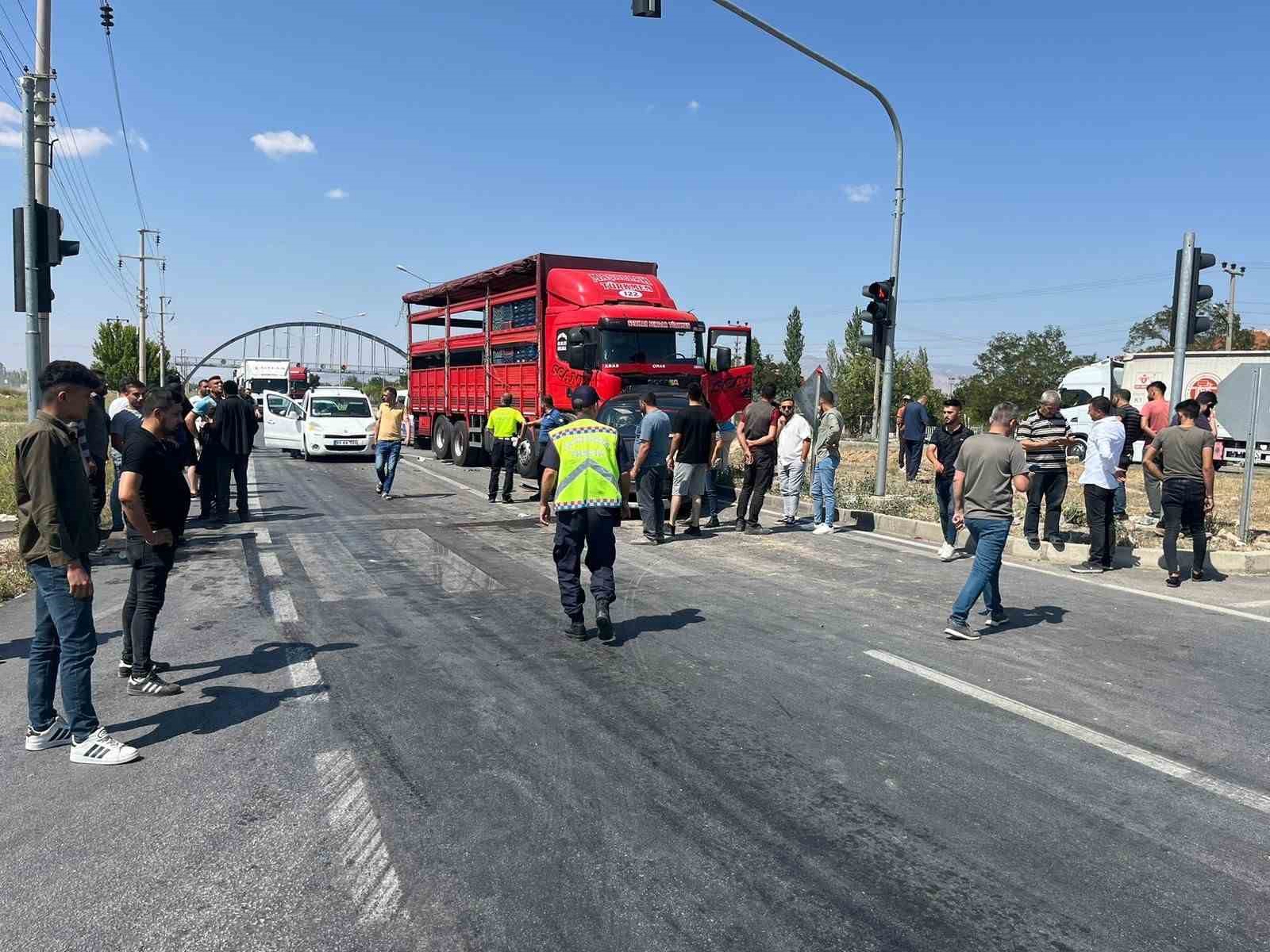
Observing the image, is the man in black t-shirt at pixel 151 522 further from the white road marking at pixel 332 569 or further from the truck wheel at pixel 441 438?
the truck wheel at pixel 441 438

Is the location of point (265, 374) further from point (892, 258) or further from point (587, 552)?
point (587, 552)

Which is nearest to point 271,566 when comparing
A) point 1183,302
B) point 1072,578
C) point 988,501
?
point 988,501

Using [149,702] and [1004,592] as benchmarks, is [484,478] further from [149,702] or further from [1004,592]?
[149,702]

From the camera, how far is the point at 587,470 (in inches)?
251

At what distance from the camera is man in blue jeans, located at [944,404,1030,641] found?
21.8ft

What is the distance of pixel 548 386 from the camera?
55.9ft

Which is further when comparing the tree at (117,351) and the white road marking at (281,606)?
the tree at (117,351)

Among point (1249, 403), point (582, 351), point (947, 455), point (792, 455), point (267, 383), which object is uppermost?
point (267, 383)

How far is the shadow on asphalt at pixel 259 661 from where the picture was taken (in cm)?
554

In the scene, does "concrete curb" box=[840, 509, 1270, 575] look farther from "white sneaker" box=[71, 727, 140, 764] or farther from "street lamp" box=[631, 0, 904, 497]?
"white sneaker" box=[71, 727, 140, 764]

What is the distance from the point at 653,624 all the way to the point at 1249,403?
7.81 meters

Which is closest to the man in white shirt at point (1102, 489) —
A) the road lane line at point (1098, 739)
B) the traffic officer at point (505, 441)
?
the road lane line at point (1098, 739)

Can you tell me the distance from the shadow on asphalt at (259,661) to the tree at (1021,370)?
4709cm

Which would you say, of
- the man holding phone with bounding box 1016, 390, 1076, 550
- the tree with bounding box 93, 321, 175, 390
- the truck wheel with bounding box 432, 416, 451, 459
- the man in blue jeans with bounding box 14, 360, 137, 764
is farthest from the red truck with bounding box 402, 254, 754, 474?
the tree with bounding box 93, 321, 175, 390
